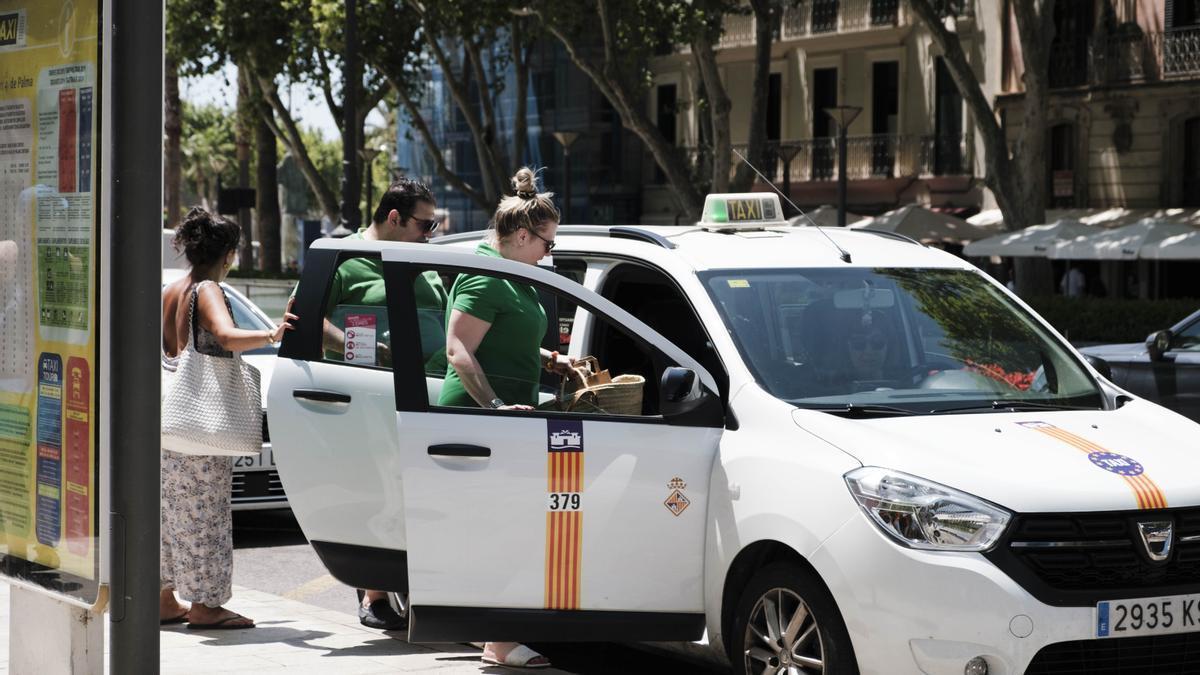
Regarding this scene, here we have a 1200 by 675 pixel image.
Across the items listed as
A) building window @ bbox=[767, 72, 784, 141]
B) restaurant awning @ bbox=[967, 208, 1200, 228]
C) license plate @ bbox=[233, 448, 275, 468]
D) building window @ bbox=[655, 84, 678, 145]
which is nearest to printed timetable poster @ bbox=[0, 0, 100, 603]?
license plate @ bbox=[233, 448, 275, 468]

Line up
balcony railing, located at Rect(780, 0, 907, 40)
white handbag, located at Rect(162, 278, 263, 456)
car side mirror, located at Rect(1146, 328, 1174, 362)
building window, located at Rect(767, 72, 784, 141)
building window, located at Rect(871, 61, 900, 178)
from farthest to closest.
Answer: building window, located at Rect(767, 72, 784, 141) < building window, located at Rect(871, 61, 900, 178) < balcony railing, located at Rect(780, 0, 907, 40) < car side mirror, located at Rect(1146, 328, 1174, 362) < white handbag, located at Rect(162, 278, 263, 456)

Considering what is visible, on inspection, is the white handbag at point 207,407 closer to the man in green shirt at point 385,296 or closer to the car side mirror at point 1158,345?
the man in green shirt at point 385,296

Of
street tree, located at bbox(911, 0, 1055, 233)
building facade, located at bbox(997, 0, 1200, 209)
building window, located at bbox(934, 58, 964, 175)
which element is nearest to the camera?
street tree, located at bbox(911, 0, 1055, 233)

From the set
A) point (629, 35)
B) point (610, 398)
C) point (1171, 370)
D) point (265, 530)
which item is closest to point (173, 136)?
point (629, 35)

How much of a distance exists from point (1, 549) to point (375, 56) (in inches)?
1275

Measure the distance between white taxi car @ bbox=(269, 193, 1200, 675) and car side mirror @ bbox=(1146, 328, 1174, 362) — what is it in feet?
18.3

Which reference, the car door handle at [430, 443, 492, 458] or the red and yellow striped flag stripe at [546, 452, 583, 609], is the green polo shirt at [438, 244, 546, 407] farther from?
the red and yellow striped flag stripe at [546, 452, 583, 609]

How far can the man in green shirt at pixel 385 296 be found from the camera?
6.55 metres

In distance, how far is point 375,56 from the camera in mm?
36938

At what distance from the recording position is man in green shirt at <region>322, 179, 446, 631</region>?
21.5 feet

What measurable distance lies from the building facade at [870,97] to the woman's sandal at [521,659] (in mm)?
33207

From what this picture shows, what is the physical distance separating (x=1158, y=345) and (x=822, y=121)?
32155 millimetres

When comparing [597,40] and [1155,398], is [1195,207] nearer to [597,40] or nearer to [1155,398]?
[597,40]

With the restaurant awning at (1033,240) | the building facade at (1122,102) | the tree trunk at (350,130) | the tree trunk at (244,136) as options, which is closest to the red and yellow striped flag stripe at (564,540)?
the tree trunk at (350,130)
